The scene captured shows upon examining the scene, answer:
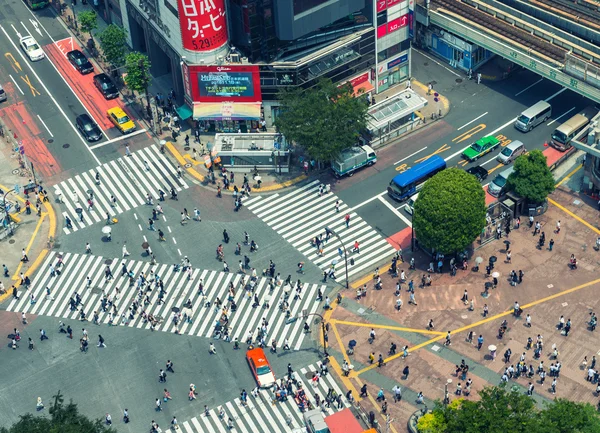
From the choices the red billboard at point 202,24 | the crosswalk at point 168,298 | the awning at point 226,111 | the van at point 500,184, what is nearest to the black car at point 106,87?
the awning at point 226,111

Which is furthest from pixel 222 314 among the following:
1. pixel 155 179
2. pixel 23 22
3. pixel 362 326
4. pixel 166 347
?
pixel 23 22

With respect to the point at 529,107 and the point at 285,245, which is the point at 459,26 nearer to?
the point at 529,107

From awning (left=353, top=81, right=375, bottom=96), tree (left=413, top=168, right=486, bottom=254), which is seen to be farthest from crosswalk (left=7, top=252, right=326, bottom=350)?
awning (left=353, top=81, right=375, bottom=96)

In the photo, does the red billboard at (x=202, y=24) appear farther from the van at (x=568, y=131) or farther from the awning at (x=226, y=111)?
the van at (x=568, y=131)

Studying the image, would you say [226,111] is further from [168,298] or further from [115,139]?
[168,298]

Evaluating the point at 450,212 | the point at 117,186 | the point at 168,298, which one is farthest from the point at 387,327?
the point at 117,186

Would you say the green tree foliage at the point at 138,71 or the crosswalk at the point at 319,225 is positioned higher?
the green tree foliage at the point at 138,71
